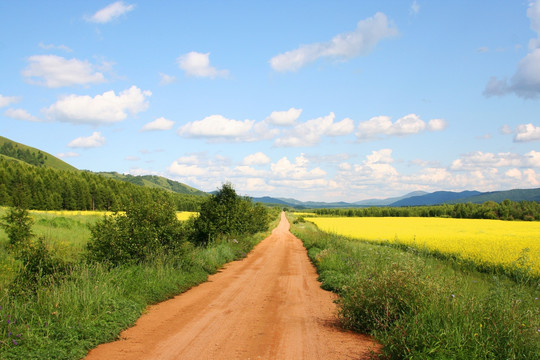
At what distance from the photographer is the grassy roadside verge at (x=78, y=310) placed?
5695 mm

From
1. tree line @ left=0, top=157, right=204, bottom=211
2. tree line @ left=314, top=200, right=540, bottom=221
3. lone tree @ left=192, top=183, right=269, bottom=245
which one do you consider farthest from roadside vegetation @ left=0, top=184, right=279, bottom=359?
tree line @ left=314, top=200, right=540, bottom=221

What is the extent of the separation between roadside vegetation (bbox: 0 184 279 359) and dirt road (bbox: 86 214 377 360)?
50cm

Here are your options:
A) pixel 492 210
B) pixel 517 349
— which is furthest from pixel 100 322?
pixel 492 210

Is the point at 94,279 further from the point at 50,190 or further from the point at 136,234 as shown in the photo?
the point at 50,190

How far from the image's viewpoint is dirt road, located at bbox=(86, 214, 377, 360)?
20.2ft

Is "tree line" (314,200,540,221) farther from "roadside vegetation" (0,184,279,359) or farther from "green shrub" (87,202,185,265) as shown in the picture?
"green shrub" (87,202,185,265)

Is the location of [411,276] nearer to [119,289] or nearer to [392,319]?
[392,319]

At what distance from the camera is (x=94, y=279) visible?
30.2 feet

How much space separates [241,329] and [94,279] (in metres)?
4.43

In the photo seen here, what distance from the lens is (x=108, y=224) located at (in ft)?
43.7

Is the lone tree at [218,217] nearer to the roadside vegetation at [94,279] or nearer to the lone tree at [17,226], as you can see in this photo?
the roadside vegetation at [94,279]

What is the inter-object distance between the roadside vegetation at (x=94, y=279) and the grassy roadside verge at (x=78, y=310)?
16 millimetres

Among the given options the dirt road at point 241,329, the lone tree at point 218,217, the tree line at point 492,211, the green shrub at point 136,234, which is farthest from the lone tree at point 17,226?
the tree line at point 492,211

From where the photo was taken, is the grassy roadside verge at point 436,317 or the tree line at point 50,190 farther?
the tree line at point 50,190
